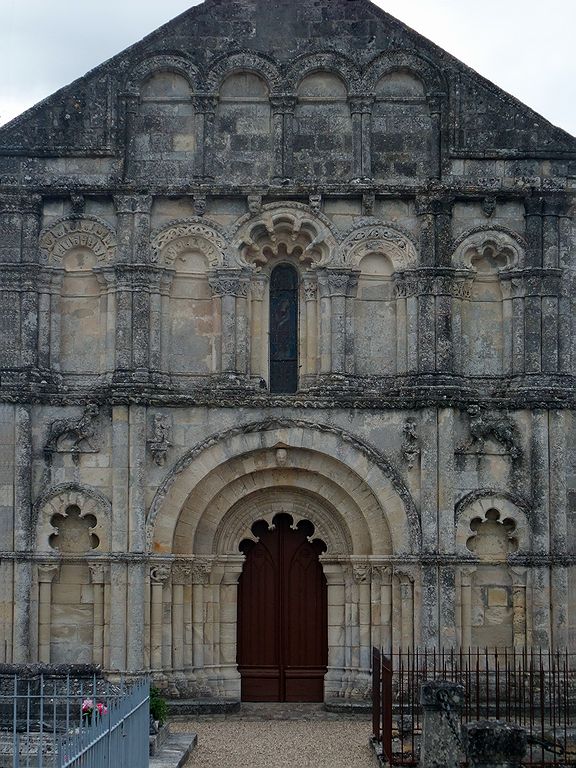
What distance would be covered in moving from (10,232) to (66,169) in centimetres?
135

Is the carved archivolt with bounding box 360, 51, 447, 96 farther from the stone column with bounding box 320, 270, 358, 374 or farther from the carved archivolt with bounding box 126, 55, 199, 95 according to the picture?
the stone column with bounding box 320, 270, 358, 374

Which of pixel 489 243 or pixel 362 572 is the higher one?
pixel 489 243

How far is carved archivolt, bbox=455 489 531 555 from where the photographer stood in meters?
22.4

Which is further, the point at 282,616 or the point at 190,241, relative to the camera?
the point at 282,616

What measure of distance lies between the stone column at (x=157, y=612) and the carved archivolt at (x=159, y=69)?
24.8 feet

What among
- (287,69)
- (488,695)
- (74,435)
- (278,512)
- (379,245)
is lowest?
(488,695)

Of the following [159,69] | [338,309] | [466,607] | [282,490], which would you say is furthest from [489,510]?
[159,69]

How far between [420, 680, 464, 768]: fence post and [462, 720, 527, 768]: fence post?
8.60 ft

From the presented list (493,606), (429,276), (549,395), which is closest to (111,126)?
(429,276)

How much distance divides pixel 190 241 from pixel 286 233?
151cm

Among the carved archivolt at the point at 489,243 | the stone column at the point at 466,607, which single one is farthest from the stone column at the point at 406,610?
the carved archivolt at the point at 489,243

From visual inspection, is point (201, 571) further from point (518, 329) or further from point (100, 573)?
point (518, 329)

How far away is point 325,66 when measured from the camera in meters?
23.2

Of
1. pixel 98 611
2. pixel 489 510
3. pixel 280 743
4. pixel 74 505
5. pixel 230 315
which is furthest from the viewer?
pixel 230 315
